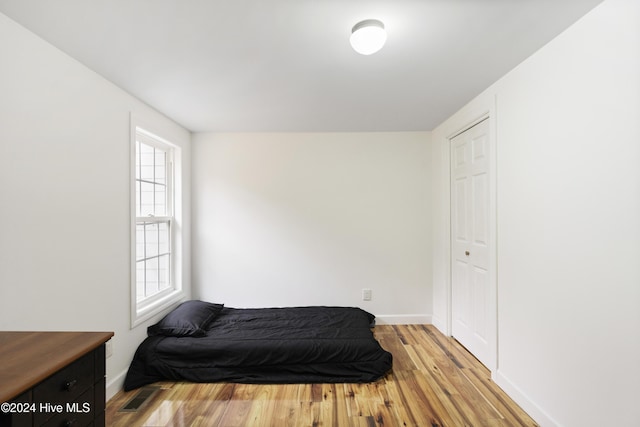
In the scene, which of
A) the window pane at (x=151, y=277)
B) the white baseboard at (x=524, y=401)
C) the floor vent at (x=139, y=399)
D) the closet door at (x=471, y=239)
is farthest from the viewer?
the window pane at (x=151, y=277)

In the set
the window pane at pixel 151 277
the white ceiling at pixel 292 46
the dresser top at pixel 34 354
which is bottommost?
the window pane at pixel 151 277

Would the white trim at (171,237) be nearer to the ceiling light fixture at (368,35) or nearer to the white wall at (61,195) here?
the white wall at (61,195)

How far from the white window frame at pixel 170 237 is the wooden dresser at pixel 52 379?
1.19 metres

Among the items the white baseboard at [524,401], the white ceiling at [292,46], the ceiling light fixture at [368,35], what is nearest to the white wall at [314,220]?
the white ceiling at [292,46]

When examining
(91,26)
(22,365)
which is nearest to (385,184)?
(91,26)

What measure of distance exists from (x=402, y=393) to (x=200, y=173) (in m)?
3.01

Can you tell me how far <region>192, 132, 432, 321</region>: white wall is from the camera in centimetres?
340

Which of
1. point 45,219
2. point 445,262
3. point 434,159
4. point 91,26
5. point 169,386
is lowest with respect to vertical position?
point 169,386

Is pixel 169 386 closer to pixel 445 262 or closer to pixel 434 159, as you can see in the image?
pixel 445 262

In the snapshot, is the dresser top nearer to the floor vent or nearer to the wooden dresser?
the wooden dresser

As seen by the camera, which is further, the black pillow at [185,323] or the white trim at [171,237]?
the black pillow at [185,323]

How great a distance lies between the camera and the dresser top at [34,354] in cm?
84

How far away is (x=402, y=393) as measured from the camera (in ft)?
6.90

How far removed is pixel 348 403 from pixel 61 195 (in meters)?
2.27
